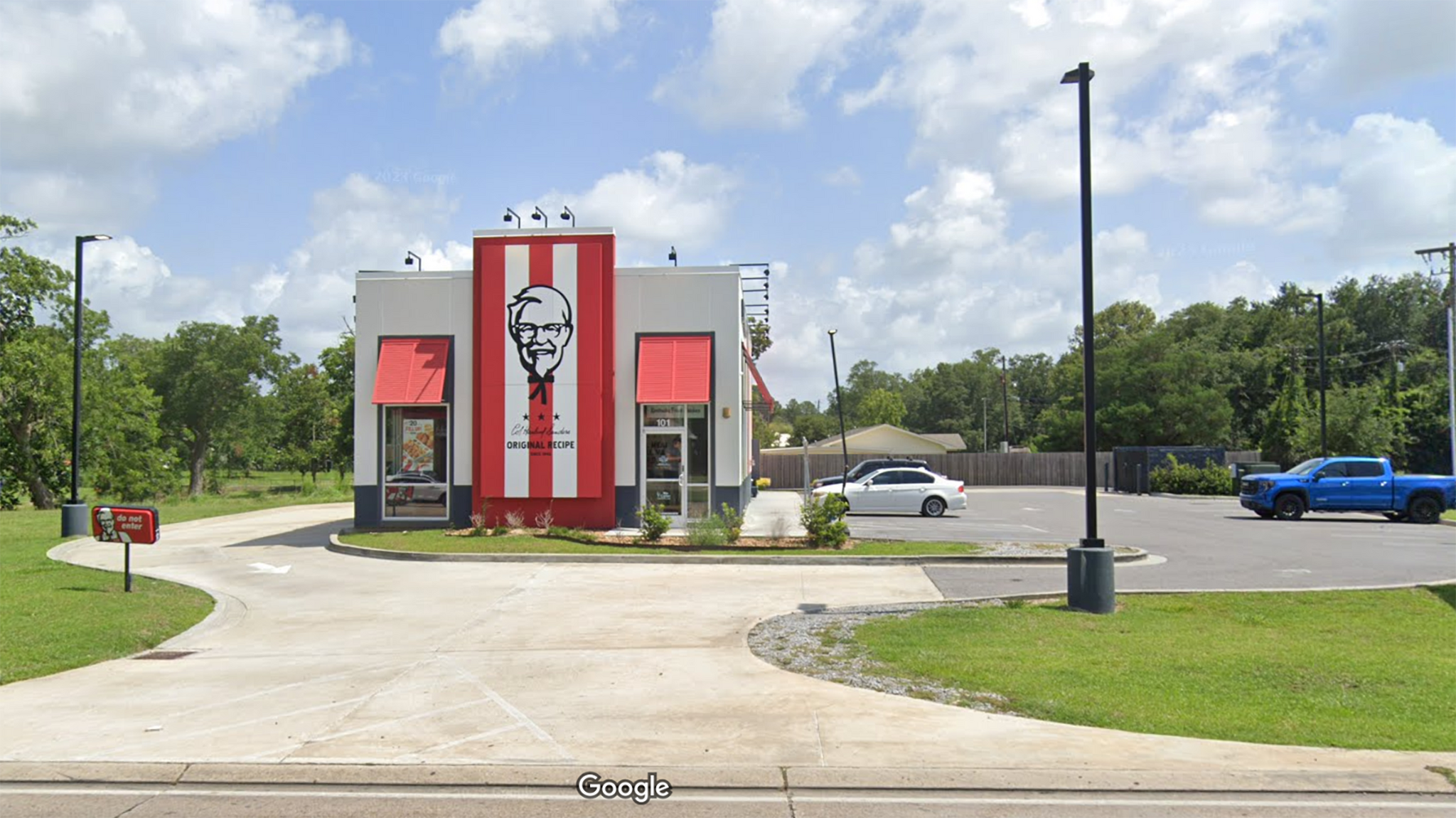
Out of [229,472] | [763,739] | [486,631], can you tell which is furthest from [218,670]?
[229,472]

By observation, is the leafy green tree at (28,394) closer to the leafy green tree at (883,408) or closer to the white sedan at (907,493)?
the white sedan at (907,493)

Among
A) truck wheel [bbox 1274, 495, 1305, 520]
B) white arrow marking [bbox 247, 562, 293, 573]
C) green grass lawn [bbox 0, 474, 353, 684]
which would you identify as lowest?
white arrow marking [bbox 247, 562, 293, 573]

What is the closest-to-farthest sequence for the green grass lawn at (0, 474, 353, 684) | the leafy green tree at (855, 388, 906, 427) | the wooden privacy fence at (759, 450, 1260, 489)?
the green grass lawn at (0, 474, 353, 684) < the wooden privacy fence at (759, 450, 1260, 489) < the leafy green tree at (855, 388, 906, 427)

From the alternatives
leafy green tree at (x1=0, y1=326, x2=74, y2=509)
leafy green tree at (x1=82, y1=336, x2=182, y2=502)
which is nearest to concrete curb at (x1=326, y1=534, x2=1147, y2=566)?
leafy green tree at (x1=0, y1=326, x2=74, y2=509)

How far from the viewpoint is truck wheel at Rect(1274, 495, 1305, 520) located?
88.2 feet

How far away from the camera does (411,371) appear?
22.5m

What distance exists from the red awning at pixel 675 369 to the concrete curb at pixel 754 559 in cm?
525

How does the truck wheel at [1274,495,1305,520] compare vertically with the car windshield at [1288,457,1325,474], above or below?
below

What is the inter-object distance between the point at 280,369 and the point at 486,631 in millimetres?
65748

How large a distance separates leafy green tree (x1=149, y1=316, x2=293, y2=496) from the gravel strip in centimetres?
6496

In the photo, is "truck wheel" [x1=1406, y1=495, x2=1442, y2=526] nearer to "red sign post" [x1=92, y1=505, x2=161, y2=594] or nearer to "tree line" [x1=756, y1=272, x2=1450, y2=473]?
"tree line" [x1=756, y1=272, x2=1450, y2=473]

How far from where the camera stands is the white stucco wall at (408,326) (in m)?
22.8

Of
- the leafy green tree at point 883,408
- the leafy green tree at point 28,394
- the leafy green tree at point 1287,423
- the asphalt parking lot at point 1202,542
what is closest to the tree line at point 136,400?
the leafy green tree at point 28,394

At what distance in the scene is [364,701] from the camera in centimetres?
796
